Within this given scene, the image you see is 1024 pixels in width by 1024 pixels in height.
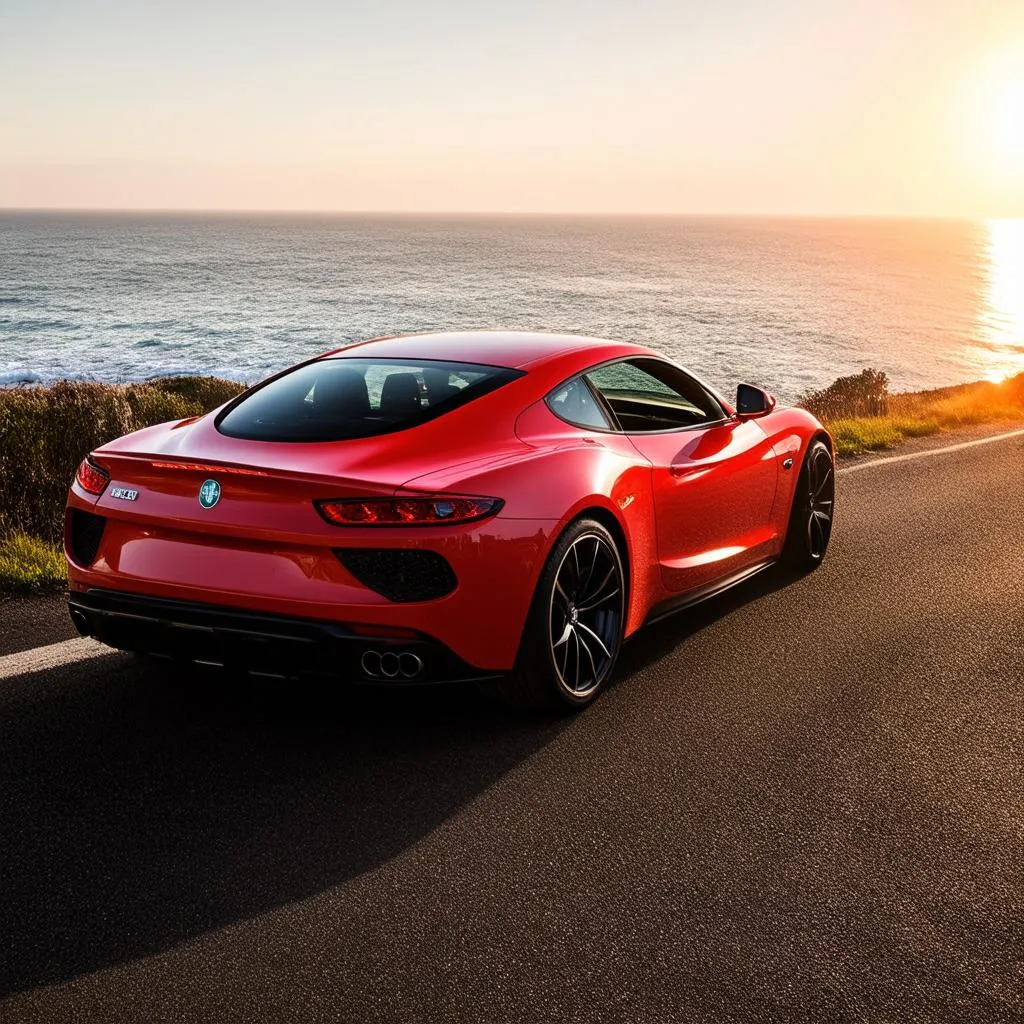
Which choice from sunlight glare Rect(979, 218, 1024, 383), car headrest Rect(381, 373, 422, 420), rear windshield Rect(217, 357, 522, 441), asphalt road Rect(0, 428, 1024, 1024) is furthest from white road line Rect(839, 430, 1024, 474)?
sunlight glare Rect(979, 218, 1024, 383)

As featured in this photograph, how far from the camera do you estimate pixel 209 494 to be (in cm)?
406

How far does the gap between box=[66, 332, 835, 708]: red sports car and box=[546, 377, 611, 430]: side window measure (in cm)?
1

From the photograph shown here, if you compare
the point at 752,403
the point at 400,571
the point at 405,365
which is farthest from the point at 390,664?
the point at 752,403

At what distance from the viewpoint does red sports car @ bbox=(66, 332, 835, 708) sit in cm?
395

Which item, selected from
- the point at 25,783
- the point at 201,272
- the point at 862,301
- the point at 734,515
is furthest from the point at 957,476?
the point at 201,272

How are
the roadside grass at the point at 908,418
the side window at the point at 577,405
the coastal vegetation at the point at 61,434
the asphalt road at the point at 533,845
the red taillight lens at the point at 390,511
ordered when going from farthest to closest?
the roadside grass at the point at 908,418 → the coastal vegetation at the point at 61,434 → the side window at the point at 577,405 → the red taillight lens at the point at 390,511 → the asphalt road at the point at 533,845

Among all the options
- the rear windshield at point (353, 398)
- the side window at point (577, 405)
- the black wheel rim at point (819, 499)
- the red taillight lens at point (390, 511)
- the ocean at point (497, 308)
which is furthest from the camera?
the ocean at point (497, 308)

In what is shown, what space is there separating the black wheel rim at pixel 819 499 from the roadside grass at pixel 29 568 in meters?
4.25

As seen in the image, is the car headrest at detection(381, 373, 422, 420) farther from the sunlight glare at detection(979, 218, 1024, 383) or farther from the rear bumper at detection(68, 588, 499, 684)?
the sunlight glare at detection(979, 218, 1024, 383)

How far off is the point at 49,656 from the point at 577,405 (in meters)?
2.57

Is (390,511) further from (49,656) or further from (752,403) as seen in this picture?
(752,403)

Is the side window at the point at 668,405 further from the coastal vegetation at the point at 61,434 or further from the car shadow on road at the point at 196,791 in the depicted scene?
the coastal vegetation at the point at 61,434

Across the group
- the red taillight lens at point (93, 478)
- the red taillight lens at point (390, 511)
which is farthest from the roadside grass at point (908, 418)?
the red taillight lens at point (93, 478)

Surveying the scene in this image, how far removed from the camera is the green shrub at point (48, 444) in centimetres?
940
